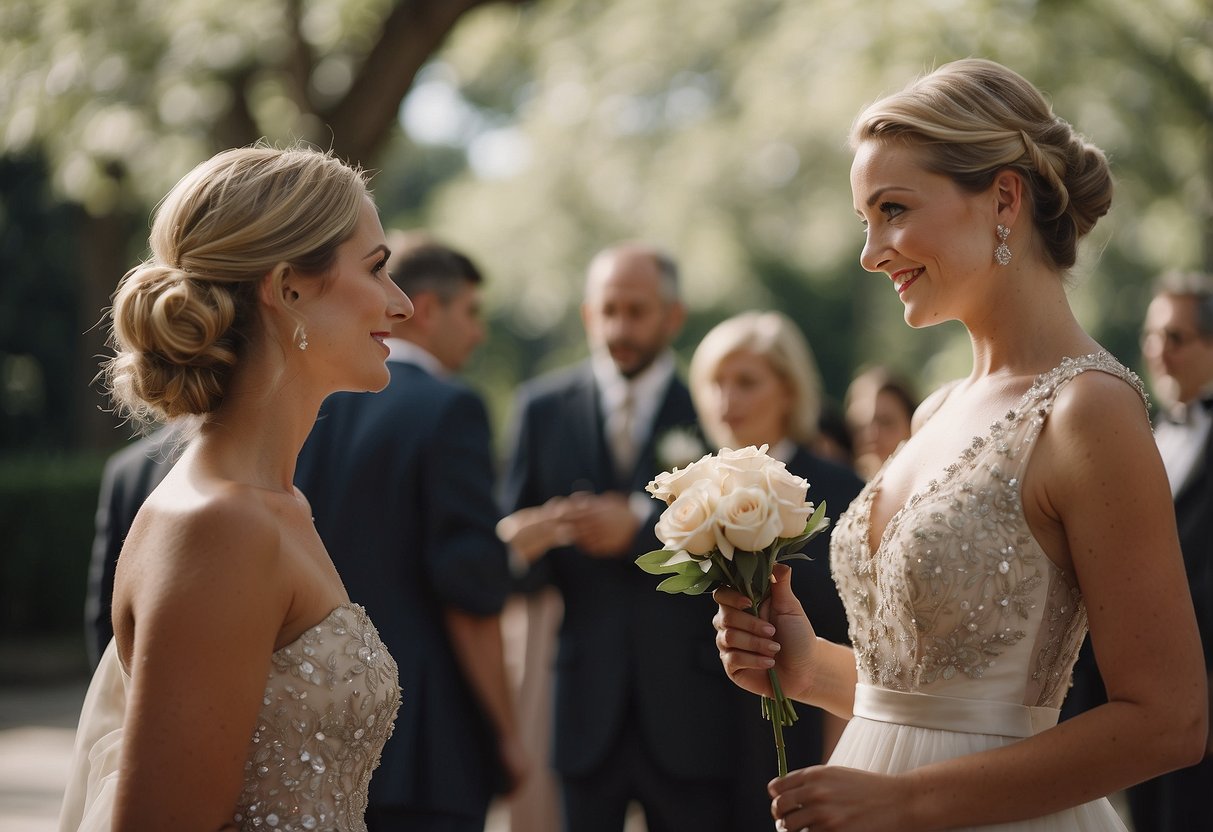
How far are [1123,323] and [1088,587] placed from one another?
29580mm

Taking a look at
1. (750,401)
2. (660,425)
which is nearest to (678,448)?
(660,425)

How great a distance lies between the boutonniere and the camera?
5.45m

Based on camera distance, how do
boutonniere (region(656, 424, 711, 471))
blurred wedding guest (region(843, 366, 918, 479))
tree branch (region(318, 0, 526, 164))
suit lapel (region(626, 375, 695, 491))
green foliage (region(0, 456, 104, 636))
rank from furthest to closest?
green foliage (region(0, 456, 104, 636))
tree branch (region(318, 0, 526, 164))
blurred wedding guest (region(843, 366, 918, 479))
suit lapel (region(626, 375, 695, 491))
boutonniere (region(656, 424, 711, 471))

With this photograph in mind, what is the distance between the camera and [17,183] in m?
24.6

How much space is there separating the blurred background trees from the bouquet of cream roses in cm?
Answer: 95

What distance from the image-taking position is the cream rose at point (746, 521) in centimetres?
258

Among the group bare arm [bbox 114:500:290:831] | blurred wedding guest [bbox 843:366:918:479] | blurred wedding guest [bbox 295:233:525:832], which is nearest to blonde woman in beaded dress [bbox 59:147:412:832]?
bare arm [bbox 114:500:290:831]

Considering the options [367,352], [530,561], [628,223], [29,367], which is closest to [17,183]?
[29,367]

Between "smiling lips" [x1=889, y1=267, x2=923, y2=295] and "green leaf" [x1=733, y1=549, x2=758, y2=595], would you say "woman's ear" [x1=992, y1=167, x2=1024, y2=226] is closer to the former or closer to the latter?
"smiling lips" [x1=889, y1=267, x2=923, y2=295]

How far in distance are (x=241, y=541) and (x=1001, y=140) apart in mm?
1708

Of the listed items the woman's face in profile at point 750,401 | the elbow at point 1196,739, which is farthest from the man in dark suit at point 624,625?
the elbow at point 1196,739

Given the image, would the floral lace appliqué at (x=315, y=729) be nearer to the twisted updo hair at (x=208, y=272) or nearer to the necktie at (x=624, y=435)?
the twisted updo hair at (x=208, y=272)

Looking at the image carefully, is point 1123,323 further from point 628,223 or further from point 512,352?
point 512,352

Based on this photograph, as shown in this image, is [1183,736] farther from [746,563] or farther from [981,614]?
[746,563]
